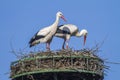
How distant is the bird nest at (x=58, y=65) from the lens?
54.4 ft

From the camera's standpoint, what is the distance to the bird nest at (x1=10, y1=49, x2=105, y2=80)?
16.6 meters

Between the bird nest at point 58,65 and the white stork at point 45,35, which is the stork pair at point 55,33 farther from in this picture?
the bird nest at point 58,65

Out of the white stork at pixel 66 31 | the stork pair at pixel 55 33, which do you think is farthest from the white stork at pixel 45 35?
the white stork at pixel 66 31

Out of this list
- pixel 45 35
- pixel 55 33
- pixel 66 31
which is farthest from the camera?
pixel 66 31

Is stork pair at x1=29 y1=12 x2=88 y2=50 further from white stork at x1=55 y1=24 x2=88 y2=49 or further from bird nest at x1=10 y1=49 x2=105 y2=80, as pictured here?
bird nest at x1=10 y1=49 x2=105 y2=80

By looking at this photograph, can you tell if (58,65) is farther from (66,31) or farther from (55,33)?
(66,31)

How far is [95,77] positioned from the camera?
57.5 ft

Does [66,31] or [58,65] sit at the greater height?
[66,31]

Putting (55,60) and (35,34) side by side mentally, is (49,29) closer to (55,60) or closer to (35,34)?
(35,34)

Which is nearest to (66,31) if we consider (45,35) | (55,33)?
(55,33)

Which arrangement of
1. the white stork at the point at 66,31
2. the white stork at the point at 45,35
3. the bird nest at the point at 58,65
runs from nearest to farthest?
the bird nest at the point at 58,65, the white stork at the point at 45,35, the white stork at the point at 66,31

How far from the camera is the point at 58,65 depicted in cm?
1650

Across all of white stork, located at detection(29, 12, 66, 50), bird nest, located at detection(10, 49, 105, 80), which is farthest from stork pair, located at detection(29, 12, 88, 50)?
bird nest, located at detection(10, 49, 105, 80)

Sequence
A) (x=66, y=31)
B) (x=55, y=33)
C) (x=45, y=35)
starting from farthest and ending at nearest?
1. (x=66, y=31)
2. (x=55, y=33)
3. (x=45, y=35)
